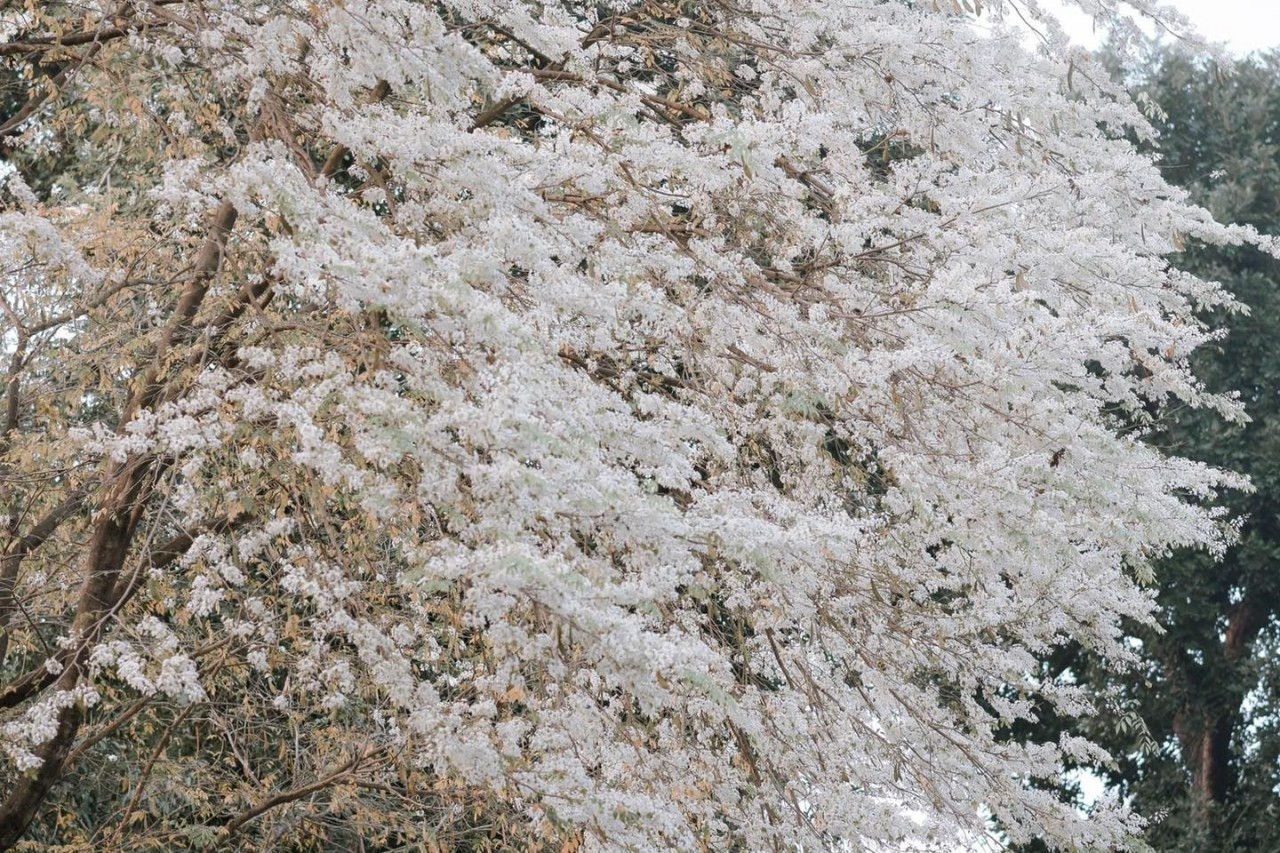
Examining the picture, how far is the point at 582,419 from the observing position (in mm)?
3400

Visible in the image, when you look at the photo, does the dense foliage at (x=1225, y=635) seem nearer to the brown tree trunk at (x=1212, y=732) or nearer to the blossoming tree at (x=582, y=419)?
the brown tree trunk at (x=1212, y=732)

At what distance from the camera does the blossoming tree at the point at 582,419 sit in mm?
3586

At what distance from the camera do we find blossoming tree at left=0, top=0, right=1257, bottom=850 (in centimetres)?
359

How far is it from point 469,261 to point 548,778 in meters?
1.42

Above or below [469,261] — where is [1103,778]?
below

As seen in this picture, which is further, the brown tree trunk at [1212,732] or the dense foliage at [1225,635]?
the brown tree trunk at [1212,732]

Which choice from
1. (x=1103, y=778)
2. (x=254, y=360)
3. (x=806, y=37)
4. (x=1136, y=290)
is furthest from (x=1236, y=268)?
(x=254, y=360)

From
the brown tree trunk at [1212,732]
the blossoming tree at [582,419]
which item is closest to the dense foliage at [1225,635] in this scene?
the brown tree trunk at [1212,732]

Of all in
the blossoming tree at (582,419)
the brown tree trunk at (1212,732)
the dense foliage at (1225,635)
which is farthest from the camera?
the brown tree trunk at (1212,732)

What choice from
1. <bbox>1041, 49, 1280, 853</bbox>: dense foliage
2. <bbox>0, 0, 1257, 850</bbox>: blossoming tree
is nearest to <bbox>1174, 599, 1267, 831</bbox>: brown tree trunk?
<bbox>1041, 49, 1280, 853</bbox>: dense foliage

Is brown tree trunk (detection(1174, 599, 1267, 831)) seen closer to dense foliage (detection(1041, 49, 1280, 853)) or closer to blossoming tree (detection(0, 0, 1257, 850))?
dense foliage (detection(1041, 49, 1280, 853))

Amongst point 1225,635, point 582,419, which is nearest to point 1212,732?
point 1225,635

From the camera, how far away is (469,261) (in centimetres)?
342

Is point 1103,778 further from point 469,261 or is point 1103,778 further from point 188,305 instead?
point 469,261
